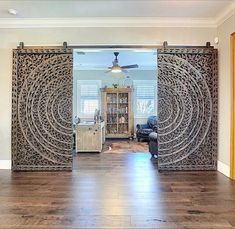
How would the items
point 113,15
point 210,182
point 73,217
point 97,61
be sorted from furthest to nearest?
1. point 97,61
2. point 113,15
3. point 210,182
4. point 73,217

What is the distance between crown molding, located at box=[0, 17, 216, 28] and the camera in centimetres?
523

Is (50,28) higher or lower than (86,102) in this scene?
higher

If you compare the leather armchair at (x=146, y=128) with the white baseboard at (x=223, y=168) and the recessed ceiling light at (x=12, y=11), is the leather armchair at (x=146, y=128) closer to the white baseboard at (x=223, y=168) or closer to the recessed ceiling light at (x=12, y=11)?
the white baseboard at (x=223, y=168)

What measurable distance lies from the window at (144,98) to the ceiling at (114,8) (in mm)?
5965

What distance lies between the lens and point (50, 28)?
5355 millimetres

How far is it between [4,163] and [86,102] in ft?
19.0

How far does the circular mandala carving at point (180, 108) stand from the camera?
5.30 m

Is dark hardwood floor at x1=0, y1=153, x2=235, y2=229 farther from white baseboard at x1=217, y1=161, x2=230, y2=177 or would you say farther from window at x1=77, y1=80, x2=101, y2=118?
window at x1=77, y1=80, x2=101, y2=118

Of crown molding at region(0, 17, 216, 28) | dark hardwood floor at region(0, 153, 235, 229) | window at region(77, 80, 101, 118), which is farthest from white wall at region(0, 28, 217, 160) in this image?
window at region(77, 80, 101, 118)

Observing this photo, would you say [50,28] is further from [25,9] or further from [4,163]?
[4,163]

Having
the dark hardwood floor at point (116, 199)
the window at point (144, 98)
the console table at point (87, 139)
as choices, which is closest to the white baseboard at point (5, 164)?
the dark hardwood floor at point (116, 199)

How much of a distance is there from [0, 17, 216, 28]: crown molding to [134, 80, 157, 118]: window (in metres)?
5.71

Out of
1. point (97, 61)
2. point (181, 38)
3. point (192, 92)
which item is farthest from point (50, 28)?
point (97, 61)

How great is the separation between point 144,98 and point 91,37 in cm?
590
